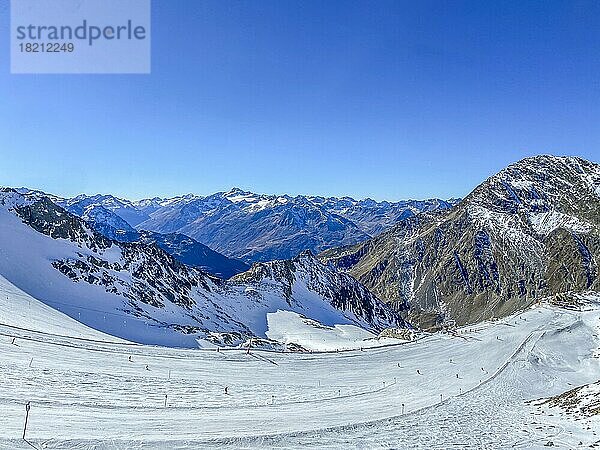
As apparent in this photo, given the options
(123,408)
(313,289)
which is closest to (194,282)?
(313,289)

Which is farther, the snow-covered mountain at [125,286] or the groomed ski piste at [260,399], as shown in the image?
the snow-covered mountain at [125,286]

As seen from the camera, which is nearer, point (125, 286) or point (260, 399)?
point (260, 399)

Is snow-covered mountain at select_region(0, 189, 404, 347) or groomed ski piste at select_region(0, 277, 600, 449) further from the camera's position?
snow-covered mountain at select_region(0, 189, 404, 347)

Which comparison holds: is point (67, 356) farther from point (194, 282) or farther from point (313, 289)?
point (313, 289)

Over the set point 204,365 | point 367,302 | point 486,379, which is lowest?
point 367,302
